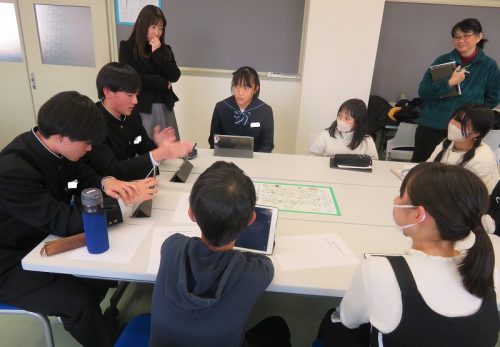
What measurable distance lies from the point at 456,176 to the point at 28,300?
4.89ft

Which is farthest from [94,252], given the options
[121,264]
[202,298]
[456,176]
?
[456,176]

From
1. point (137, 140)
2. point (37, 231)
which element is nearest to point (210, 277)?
point (37, 231)

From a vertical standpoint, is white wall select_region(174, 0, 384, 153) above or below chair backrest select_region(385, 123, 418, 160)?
above

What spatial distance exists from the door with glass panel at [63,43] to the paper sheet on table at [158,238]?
3.05m

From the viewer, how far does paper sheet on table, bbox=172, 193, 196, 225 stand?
60.2 inches

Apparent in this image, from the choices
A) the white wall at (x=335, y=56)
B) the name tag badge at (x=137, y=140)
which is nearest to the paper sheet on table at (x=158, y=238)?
the name tag badge at (x=137, y=140)

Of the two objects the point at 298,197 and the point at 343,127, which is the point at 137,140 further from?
the point at 343,127

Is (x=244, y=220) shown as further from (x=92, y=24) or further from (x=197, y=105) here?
(x=92, y=24)

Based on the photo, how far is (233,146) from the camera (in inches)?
96.7

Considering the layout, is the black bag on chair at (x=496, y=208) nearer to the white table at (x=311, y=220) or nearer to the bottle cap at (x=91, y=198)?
the white table at (x=311, y=220)

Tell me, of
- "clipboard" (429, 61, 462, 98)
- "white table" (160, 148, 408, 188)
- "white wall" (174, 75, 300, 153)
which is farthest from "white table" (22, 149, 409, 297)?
"white wall" (174, 75, 300, 153)

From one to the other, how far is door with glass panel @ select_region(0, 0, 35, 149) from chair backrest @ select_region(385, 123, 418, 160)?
3916mm

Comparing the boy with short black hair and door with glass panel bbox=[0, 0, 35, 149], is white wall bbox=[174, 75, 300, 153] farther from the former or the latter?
the boy with short black hair

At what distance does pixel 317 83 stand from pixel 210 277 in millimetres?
3079
